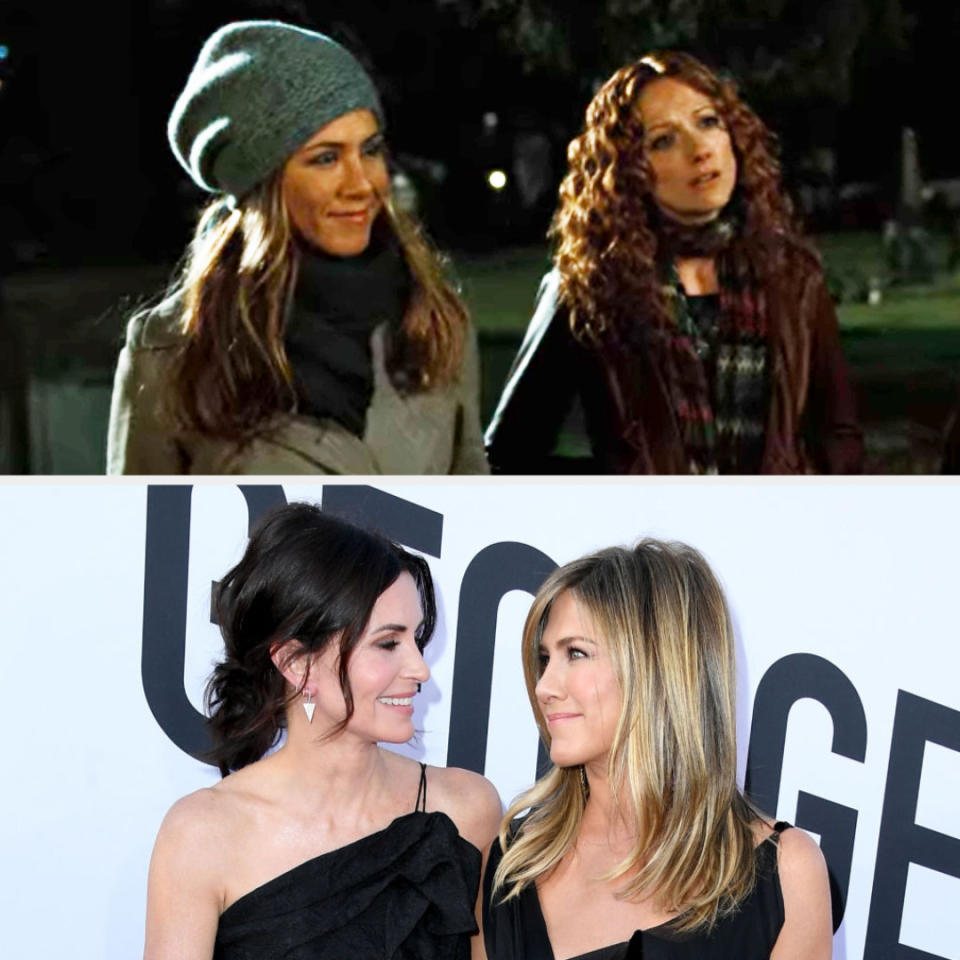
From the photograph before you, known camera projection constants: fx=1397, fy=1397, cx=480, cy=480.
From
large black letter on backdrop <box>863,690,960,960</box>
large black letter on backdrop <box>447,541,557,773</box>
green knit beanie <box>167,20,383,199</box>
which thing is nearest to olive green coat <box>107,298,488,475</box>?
large black letter on backdrop <box>447,541,557,773</box>

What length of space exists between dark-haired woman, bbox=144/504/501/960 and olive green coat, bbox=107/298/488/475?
572 mm

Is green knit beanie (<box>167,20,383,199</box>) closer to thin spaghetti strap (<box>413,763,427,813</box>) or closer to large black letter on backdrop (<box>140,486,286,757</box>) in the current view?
large black letter on backdrop (<box>140,486,286,757</box>)

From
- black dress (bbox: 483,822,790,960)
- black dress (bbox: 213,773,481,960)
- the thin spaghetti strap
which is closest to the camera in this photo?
black dress (bbox: 483,822,790,960)

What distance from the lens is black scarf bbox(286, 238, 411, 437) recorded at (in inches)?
106

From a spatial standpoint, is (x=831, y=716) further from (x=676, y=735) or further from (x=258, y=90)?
(x=258, y=90)

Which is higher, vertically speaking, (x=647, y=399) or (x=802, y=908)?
(x=647, y=399)

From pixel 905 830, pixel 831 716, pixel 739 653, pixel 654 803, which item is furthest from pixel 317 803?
pixel 905 830

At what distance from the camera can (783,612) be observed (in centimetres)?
274

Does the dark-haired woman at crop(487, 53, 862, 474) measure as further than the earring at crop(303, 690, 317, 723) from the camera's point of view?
Yes

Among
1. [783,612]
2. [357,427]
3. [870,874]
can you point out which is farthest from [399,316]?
[870,874]

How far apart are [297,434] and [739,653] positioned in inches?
38.0

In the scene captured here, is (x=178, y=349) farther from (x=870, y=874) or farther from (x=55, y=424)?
(x=870, y=874)

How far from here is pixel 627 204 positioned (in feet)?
8.84

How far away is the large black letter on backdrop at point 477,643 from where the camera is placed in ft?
9.05
